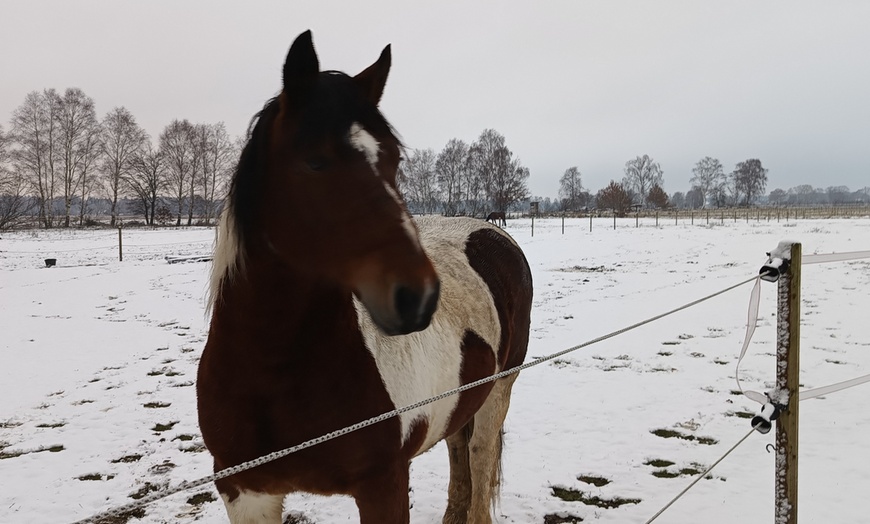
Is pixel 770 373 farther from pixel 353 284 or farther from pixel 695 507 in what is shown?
pixel 353 284

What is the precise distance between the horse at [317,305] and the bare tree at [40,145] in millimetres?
39939

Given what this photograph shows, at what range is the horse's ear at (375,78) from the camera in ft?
5.26

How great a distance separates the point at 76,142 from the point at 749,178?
319 feet

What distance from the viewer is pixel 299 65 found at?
1379 mm

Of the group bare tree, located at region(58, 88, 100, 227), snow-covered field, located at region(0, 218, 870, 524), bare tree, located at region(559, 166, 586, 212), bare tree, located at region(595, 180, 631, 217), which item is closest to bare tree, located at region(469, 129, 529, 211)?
bare tree, located at region(595, 180, 631, 217)

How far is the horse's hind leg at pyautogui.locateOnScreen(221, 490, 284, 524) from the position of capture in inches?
64.3

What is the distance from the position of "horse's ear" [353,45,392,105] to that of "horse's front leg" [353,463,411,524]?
130 centimetres

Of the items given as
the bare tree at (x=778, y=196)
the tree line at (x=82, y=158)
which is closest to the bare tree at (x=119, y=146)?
the tree line at (x=82, y=158)

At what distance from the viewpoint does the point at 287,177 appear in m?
1.39

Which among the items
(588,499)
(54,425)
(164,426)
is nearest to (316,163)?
(588,499)

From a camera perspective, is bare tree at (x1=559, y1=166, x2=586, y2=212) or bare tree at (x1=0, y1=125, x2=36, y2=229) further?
bare tree at (x1=559, y1=166, x2=586, y2=212)

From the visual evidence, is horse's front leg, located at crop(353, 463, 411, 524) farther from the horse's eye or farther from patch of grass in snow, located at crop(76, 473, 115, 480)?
patch of grass in snow, located at crop(76, 473, 115, 480)

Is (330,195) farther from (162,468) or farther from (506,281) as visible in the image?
(162,468)

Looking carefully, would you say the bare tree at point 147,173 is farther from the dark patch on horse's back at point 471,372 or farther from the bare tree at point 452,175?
the dark patch on horse's back at point 471,372
